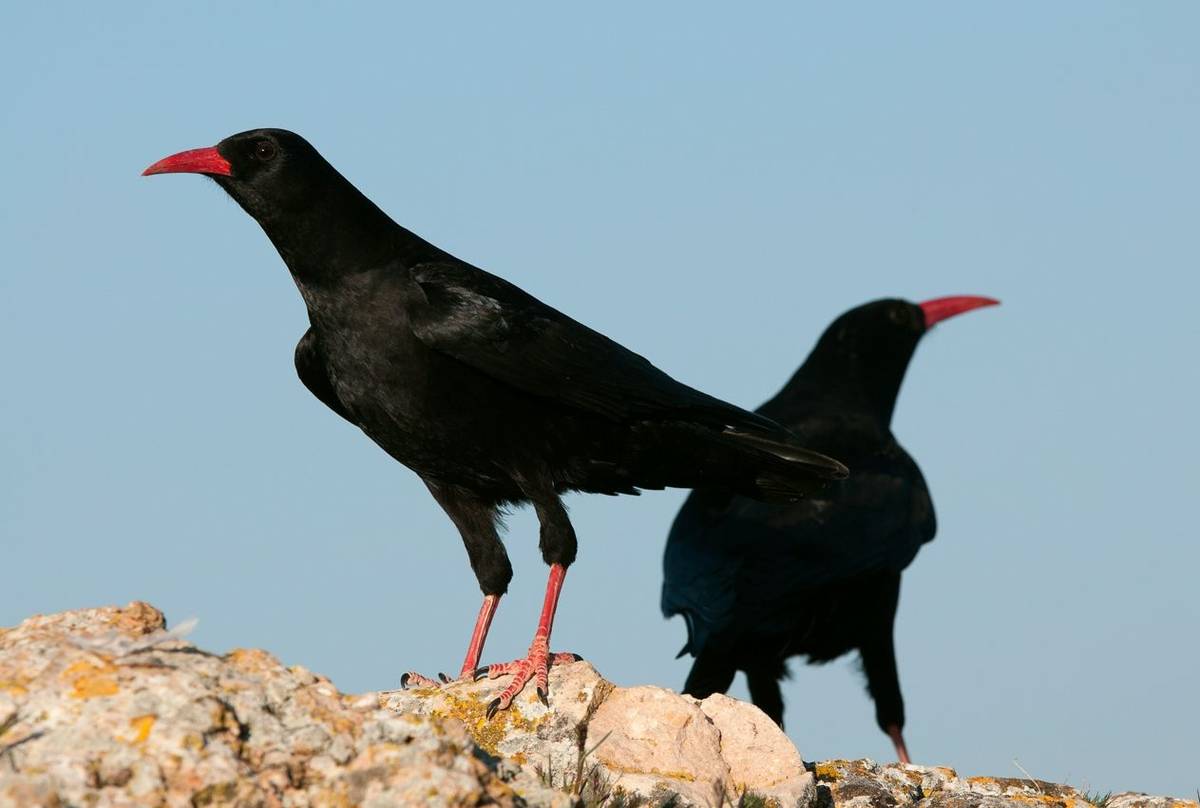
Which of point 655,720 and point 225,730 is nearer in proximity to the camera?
point 225,730

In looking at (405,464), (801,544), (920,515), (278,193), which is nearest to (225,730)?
(405,464)

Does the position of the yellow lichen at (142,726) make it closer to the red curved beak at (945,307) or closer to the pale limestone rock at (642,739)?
the pale limestone rock at (642,739)

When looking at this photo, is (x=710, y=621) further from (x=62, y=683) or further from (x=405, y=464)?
(x=62, y=683)

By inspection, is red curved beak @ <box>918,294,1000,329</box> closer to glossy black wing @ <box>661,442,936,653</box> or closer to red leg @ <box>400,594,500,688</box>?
glossy black wing @ <box>661,442,936,653</box>

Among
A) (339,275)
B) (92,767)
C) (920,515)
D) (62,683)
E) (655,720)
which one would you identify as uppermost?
(920,515)

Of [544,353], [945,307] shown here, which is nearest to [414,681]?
[544,353]

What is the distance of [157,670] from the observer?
3.75 m

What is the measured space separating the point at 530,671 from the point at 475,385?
149cm

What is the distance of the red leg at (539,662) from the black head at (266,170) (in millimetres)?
2070

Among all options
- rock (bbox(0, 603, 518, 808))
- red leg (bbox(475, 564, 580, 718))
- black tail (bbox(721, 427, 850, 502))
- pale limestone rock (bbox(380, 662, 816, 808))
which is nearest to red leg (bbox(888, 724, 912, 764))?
black tail (bbox(721, 427, 850, 502))

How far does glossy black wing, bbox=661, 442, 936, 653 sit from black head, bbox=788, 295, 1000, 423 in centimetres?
116

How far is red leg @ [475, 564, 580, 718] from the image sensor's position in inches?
235

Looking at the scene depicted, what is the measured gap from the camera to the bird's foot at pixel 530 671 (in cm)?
596

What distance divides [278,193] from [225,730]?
4125 mm
